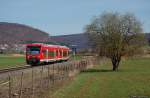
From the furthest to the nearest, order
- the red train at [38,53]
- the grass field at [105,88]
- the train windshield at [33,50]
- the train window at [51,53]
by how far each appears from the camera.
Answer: the train window at [51,53] < the train windshield at [33,50] < the red train at [38,53] < the grass field at [105,88]

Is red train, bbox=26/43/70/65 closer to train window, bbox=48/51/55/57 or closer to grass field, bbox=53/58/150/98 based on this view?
train window, bbox=48/51/55/57

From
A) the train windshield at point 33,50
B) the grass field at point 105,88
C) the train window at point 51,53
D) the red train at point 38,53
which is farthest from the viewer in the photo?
the train window at point 51,53

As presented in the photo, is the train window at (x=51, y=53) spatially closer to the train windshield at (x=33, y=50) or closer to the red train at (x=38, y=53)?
the red train at (x=38, y=53)

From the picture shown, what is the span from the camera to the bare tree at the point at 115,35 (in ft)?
187

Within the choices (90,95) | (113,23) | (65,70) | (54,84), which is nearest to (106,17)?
(113,23)

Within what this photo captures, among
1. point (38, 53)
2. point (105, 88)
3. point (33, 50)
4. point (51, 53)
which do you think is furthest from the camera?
point (51, 53)

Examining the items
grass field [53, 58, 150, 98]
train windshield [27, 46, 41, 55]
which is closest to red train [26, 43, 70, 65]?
train windshield [27, 46, 41, 55]

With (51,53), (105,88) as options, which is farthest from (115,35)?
(105,88)

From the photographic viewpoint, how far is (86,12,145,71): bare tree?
57.0 metres

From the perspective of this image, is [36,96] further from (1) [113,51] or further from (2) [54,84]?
(1) [113,51]

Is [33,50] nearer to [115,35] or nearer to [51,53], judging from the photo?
[51,53]

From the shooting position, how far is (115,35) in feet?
190

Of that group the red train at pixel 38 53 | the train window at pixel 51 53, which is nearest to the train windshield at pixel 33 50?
the red train at pixel 38 53

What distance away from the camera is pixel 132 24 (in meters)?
58.7
